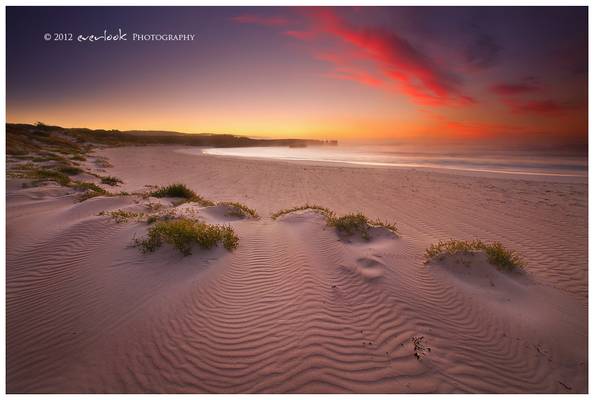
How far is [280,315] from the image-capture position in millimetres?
4020

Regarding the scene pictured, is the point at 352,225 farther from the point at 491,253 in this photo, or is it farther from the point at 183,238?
the point at 183,238

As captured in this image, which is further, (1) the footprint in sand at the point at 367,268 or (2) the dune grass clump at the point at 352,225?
(2) the dune grass clump at the point at 352,225

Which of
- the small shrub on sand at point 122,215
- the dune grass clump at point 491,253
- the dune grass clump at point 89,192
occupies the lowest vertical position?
the dune grass clump at point 491,253

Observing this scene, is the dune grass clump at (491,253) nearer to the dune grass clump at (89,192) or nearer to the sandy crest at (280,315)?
the sandy crest at (280,315)

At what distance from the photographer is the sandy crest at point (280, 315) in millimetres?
3201

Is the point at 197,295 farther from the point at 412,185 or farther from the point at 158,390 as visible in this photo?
the point at 412,185

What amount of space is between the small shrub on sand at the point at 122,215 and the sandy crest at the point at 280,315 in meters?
0.25

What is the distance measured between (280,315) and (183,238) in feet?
9.90

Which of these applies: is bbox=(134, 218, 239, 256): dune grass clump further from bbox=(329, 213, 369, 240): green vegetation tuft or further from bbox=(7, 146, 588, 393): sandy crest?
bbox=(329, 213, 369, 240): green vegetation tuft

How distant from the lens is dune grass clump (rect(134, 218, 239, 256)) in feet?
18.4

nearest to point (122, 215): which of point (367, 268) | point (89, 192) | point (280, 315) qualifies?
point (89, 192)

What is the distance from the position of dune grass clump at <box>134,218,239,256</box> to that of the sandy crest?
0.22m

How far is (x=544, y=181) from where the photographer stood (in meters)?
17.4

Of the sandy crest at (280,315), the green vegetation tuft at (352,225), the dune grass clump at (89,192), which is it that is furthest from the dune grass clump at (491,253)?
the dune grass clump at (89,192)
